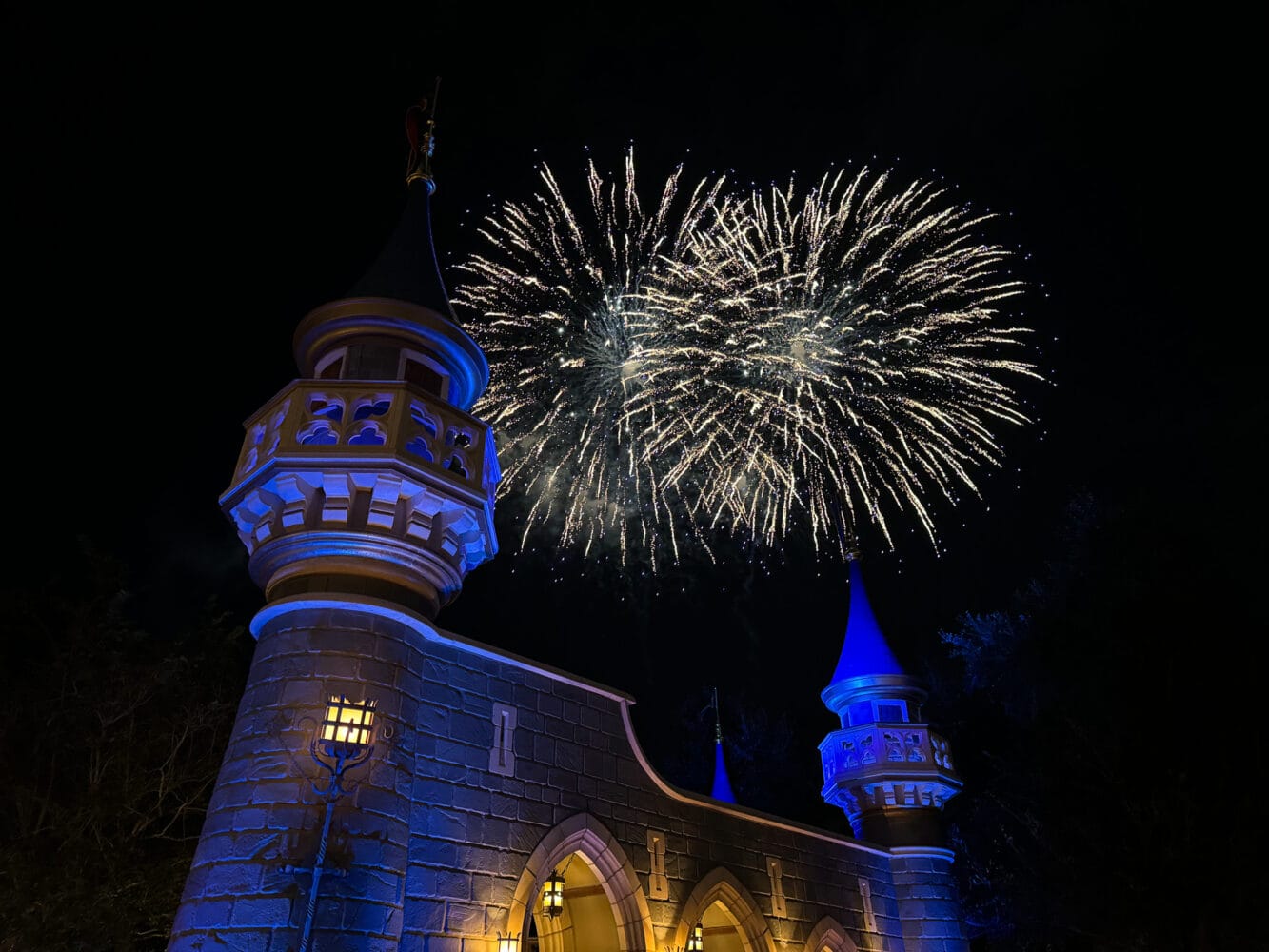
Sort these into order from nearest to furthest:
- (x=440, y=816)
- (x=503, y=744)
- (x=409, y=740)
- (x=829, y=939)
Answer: (x=409, y=740) < (x=440, y=816) < (x=503, y=744) < (x=829, y=939)

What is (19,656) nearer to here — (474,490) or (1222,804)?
(474,490)

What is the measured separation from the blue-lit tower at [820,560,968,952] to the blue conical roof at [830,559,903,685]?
0.02 metres

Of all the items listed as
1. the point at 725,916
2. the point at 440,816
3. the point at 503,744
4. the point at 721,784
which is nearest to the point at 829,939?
the point at 725,916

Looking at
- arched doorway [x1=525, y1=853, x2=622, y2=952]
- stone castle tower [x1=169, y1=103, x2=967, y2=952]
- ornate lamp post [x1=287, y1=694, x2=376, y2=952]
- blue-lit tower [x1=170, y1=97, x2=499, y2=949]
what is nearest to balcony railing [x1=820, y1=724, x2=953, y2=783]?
stone castle tower [x1=169, y1=103, x2=967, y2=952]

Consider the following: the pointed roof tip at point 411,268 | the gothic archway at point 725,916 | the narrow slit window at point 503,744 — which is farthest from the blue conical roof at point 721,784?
the pointed roof tip at point 411,268

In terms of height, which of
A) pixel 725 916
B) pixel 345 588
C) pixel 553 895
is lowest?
pixel 553 895

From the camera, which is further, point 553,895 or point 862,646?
point 862,646

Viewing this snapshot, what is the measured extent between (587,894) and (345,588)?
600cm

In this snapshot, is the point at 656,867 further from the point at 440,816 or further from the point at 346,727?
the point at 346,727

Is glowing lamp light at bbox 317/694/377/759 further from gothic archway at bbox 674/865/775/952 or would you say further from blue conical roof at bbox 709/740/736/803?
blue conical roof at bbox 709/740/736/803

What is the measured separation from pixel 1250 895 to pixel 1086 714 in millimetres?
4896

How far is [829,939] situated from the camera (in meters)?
14.4

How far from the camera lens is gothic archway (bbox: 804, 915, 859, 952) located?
1400cm

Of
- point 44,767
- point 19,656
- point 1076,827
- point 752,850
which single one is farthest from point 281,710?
point 1076,827
